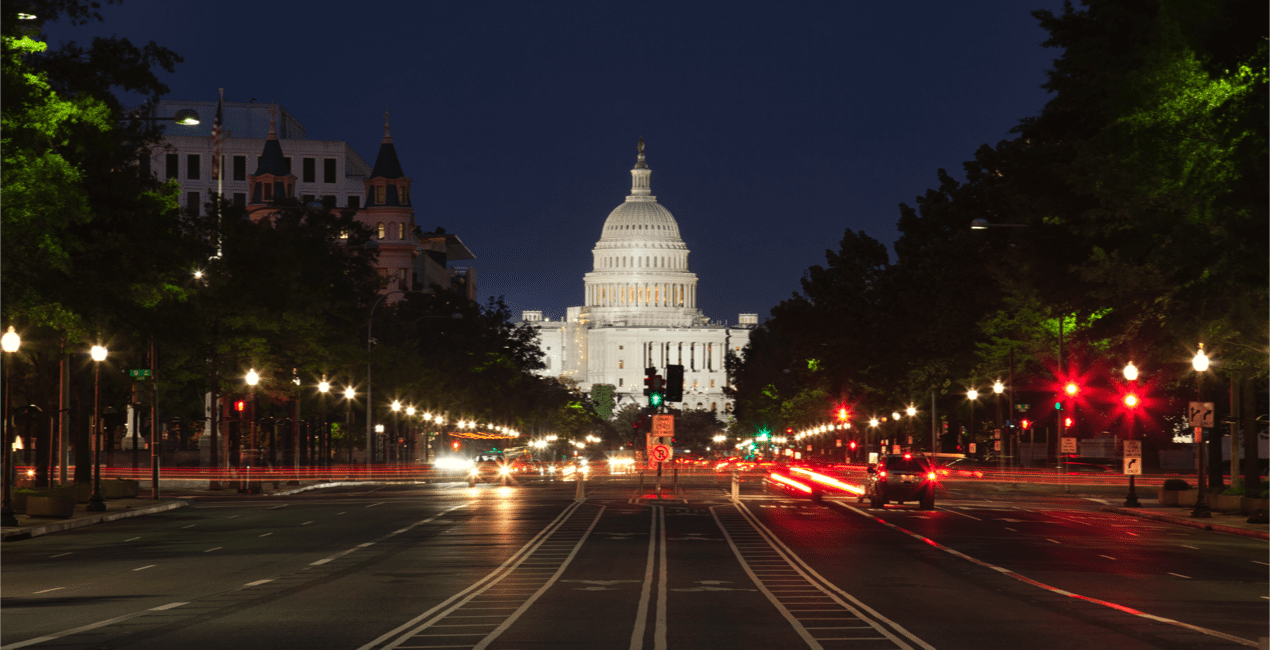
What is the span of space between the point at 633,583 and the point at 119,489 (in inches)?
1377

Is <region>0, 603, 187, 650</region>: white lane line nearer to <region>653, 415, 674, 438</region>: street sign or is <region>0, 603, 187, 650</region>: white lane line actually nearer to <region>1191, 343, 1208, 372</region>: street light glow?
<region>1191, 343, 1208, 372</region>: street light glow

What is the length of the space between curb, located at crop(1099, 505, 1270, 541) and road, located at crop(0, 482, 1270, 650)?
0.97 m

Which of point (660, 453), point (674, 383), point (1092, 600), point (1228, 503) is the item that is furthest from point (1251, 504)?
point (1092, 600)

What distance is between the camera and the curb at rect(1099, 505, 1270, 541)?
37250 millimetres

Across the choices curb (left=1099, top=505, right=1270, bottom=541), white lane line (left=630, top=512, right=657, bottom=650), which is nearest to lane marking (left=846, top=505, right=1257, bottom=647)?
white lane line (left=630, top=512, right=657, bottom=650)

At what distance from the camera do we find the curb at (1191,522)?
3725 cm

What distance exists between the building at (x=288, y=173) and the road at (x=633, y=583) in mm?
117876

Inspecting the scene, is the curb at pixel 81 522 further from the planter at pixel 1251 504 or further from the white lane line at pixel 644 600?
the planter at pixel 1251 504

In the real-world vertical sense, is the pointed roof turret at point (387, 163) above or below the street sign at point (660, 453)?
above

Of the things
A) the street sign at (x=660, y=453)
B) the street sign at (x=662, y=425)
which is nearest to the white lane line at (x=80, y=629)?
the street sign at (x=662, y=425)

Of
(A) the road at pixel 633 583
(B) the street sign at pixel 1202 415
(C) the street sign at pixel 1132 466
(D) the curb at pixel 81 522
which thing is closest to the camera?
(A) the road at pixel 633 583

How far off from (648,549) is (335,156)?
14730 cm

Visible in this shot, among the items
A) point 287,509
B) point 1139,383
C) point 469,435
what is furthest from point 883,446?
point 287,509

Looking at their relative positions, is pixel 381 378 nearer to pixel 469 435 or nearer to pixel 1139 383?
pixel 469 435
